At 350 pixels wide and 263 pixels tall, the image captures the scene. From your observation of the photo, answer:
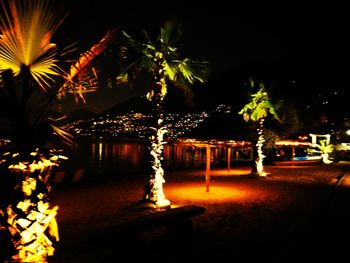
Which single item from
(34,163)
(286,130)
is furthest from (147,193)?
(286,130)

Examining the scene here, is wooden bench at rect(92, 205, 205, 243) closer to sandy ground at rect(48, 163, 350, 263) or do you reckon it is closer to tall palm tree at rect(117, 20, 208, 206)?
sandy ground at rect(48, 163, 350, 263)

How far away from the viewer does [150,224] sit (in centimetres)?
786

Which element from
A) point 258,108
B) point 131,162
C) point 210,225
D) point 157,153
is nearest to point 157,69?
point 157,153

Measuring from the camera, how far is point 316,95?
4188 centimetres

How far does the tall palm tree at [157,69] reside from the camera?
497 inches

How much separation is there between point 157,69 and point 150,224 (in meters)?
6.77

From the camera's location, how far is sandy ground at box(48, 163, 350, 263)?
7.23 metres

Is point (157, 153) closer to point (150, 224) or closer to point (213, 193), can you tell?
point (213, 193)

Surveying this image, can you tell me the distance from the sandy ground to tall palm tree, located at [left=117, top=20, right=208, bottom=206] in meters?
1.37

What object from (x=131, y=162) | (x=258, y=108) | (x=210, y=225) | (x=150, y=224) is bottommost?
(x=131, y=162)

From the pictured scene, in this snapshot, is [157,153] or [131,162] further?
[131,162]

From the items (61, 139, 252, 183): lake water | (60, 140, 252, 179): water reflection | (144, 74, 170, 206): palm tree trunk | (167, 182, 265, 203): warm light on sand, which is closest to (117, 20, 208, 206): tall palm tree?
(144, 74, 170, 206): palm tree trunk

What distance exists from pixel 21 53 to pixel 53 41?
23.9 inches

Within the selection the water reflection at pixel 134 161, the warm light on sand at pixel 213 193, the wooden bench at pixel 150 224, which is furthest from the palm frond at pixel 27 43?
the water reflection at pixel 134 161
